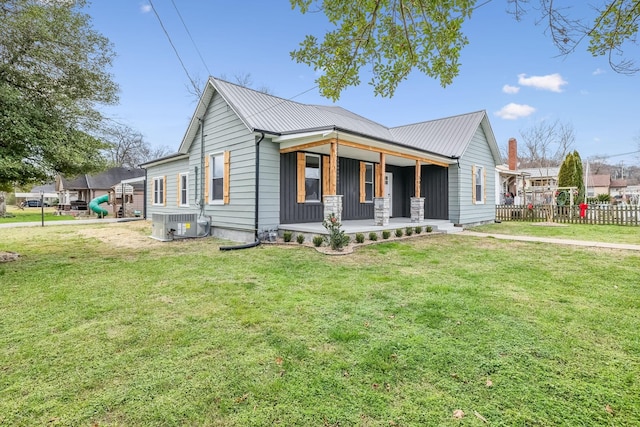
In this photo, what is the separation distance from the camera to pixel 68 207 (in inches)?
1046

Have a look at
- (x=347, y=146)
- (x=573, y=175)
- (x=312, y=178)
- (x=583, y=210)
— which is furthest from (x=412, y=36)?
(x=573, y=175)

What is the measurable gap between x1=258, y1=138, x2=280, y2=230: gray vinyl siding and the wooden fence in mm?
12949

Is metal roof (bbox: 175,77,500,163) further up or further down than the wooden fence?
further up

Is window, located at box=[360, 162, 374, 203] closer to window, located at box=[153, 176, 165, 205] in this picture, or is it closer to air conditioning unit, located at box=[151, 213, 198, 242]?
air conditioning unit, located at box=[151, 213, 198, 242]

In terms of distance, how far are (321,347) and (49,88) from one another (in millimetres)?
7434

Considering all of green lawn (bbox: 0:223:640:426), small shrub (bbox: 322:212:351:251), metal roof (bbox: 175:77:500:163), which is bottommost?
green lawn (bbox: 0:223:640:426)

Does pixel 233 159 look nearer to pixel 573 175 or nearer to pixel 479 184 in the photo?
pixel 479 184

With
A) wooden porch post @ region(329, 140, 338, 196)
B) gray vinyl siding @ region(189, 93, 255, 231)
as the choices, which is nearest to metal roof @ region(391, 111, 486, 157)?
wooden porch post @ region(329, 140, 338, 196)

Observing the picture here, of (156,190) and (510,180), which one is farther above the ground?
(510,180)

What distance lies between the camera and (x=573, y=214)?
14.2 meters

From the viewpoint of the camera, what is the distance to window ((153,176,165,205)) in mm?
15266

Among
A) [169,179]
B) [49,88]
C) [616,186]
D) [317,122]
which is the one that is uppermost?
[616,186]

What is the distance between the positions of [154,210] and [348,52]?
49.1ft

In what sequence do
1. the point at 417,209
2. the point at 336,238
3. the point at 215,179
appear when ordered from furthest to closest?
the point at 417,209
the point at 215,179
the point at 336,238
